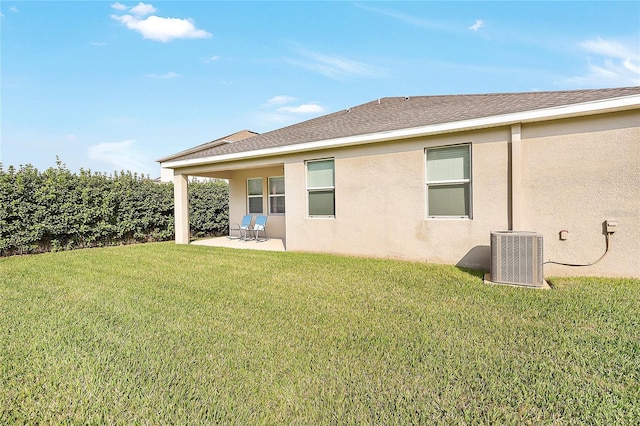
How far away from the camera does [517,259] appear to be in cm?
497

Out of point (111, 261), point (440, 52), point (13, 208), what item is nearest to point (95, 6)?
point (13, 208)

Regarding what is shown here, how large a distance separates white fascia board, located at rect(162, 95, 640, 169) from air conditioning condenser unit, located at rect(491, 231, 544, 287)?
2109mm

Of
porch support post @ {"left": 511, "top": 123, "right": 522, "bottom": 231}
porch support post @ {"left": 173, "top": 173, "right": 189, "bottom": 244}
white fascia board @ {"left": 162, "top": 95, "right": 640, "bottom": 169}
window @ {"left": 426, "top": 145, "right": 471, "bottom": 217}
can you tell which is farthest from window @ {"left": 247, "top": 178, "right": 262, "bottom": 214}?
porch support post @ {"left": 511, "top": 123, "right": 522, "bottom": 231}

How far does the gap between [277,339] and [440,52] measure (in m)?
10.7

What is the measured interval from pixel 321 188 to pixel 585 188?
214 inches

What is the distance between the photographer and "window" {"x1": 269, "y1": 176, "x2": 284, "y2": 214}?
38.1 feet

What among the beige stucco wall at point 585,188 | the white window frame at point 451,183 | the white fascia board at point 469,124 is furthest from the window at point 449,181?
the beige stucco wall at point 585,188

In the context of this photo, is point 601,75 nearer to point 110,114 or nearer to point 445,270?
point 445,270

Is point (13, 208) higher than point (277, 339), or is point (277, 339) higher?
point (13, 208)

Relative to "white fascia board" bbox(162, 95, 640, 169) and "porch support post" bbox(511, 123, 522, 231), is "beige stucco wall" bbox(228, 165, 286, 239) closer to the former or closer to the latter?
"white fascia board" bbox(162, 95, 640, 169)

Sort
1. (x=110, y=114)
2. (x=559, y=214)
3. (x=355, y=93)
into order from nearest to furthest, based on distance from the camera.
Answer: (x=559, y=214) → (x=110, y=114) → (x=355, y=93)

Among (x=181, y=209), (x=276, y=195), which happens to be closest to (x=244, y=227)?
(x=276, y=195)

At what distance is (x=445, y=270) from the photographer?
19.3 ft

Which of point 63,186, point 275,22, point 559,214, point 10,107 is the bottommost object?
point 559,214
